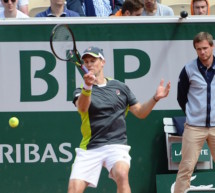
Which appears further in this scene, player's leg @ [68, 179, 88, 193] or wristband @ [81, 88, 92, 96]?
player's leg @ [68, 179, 88, 193]

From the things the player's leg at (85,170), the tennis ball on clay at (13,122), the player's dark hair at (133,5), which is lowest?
the player's leg at (85,170)

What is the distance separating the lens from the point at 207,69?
26.2ft

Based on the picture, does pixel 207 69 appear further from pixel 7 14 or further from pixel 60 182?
pixel 7 14

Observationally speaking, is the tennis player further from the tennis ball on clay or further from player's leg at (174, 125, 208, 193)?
the tennis ball on clay

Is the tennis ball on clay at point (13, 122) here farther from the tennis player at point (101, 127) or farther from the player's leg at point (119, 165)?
the player's leg at point (119, 165)

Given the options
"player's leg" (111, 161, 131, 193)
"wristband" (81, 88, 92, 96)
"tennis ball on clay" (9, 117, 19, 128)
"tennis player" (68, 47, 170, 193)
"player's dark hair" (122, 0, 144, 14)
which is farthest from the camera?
"player's dark hair" (122, 0, 144, 14)

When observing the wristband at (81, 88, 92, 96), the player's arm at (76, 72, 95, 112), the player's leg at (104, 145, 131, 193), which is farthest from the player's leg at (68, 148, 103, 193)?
the wristband at (81, 88, 92, 96)

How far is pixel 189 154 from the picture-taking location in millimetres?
7953

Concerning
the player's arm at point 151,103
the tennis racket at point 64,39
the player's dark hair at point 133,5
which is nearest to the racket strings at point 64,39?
the tennis racket at point 64,39

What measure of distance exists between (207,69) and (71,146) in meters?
1.90

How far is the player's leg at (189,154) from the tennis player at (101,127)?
43.1 inches

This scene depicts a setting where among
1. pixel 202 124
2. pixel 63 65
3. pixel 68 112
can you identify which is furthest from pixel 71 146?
pixel 202 124

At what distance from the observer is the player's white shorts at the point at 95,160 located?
272 inches

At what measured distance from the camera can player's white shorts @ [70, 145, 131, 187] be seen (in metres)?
6.90
